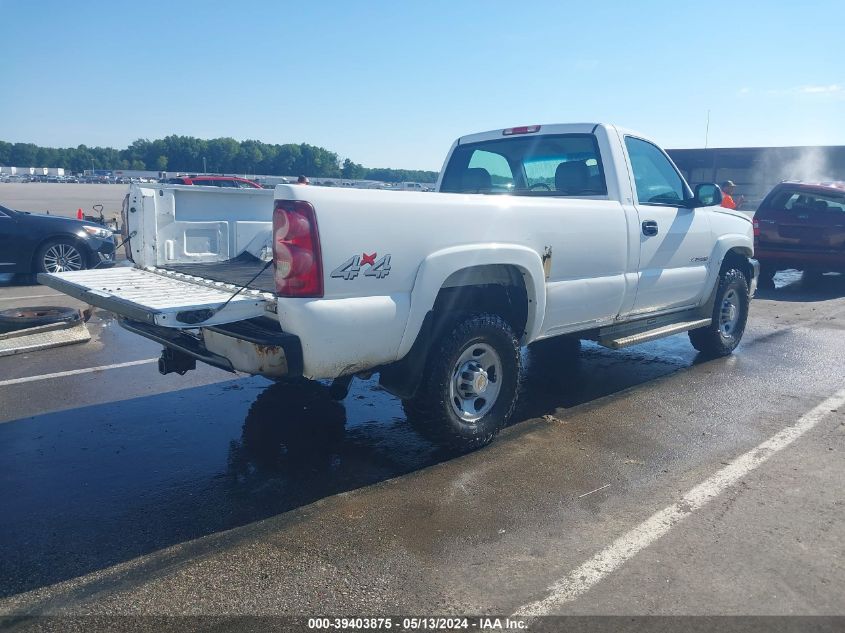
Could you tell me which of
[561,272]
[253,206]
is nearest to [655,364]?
[561,272]

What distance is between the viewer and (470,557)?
3121 millimetres

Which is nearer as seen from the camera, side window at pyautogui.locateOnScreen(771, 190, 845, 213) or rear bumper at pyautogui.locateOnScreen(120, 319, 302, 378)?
rear bumper at pyautogui.locateOnScreen(120, 319, 302, 378)

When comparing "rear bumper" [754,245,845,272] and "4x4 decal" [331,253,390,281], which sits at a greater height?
"4x4 decal" [331,253,390,281]

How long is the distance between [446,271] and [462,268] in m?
0.14

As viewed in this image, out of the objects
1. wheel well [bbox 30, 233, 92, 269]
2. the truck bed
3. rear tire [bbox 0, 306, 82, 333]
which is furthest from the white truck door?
wheel well [bbox 30, 233, 92, 269]

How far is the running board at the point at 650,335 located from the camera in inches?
210

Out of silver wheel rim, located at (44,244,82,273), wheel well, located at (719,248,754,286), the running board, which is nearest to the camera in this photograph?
the running board

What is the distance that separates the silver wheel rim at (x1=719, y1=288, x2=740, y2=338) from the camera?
690cm

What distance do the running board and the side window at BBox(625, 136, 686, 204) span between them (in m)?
1.07

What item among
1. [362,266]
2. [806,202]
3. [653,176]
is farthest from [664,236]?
[806,202]

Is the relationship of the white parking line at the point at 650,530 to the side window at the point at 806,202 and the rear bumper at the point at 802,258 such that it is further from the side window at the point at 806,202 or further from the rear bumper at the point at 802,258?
the side window at the point at 806,202

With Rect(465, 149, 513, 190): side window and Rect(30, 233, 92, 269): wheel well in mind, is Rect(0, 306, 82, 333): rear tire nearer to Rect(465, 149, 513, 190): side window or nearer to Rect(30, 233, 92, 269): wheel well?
Rect(30, 233, 92, 269): wheel well

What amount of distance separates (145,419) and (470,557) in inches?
113

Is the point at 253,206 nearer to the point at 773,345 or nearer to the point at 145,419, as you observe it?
the point at 145,419
